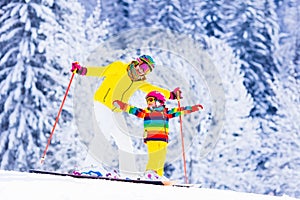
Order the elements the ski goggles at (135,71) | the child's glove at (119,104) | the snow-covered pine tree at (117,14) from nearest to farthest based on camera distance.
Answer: the child's glove at (119,104), the ski goggles at (135,71), the snow-covered pine tree at (117,14)

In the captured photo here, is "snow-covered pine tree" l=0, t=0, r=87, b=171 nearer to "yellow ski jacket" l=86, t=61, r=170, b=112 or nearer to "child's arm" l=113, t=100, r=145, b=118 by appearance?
"yellow ski jacket" l=86, t=61, r=170, b=112

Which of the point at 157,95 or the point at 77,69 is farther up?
the point at 77,69

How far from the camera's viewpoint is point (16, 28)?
22797 mm

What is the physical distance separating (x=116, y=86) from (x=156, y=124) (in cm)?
73

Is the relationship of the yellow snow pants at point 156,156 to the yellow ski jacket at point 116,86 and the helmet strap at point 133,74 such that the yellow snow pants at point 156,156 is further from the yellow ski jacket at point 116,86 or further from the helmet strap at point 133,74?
the helmet strap at point 133,74

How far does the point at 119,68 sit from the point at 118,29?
144ft

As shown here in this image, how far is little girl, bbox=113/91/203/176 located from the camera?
745cm

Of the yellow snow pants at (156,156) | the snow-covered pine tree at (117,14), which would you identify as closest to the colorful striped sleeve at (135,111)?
the yellow snow pants at (156,156)

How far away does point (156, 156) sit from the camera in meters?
7.45

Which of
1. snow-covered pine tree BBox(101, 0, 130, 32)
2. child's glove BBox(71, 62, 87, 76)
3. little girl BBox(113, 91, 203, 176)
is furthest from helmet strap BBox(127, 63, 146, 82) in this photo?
snow-covered pine tree BBox(101, 0, 130, 32)

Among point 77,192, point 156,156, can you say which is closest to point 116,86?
point 156,156

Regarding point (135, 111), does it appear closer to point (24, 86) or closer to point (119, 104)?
point (119, 104)

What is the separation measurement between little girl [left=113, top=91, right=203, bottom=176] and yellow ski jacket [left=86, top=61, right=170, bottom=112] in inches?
7.5

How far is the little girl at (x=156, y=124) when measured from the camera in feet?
24.4
